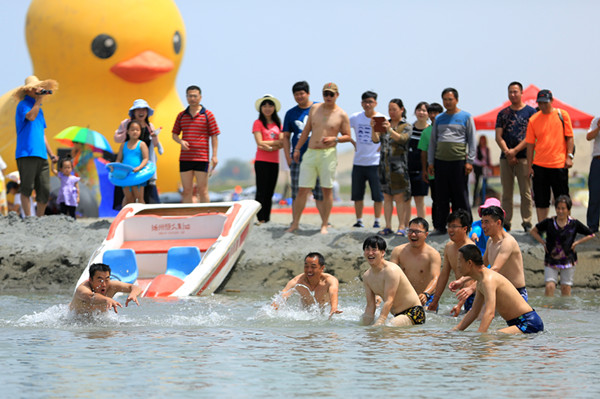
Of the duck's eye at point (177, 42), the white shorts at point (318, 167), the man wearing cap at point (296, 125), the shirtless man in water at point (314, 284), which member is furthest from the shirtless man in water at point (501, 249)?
the duck's eye at point (177, 42)

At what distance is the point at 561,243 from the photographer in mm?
11055

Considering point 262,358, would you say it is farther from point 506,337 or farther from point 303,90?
point 303,90

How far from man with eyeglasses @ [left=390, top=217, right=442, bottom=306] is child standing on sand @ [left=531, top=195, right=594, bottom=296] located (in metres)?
2.21

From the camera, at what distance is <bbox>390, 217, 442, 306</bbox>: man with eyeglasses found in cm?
941

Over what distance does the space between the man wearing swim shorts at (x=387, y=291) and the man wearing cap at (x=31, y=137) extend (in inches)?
234

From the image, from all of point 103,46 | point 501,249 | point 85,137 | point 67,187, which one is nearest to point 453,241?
point 501,249

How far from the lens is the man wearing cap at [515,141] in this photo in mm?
11805

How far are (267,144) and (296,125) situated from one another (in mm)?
590

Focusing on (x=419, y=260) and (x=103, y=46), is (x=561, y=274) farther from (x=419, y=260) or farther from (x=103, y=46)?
(x=103, y=46)

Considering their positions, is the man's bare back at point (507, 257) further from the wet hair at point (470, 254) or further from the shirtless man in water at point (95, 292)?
the shirtless man in water at point (95, 292)

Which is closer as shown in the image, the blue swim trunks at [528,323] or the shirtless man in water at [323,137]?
the blue swim trunks at [528,323]

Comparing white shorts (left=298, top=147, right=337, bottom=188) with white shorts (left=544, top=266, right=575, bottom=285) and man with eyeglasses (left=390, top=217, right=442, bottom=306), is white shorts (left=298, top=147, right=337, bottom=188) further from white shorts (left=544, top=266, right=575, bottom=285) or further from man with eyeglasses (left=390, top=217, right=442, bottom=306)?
white shorts (left=544, top=266, right=575, bottom=285)

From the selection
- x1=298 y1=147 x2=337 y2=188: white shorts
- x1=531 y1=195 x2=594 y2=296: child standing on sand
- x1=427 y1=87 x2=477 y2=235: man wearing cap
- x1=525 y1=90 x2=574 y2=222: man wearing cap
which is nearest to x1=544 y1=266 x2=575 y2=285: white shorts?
x1=531 y1=195 x2=594 y2=296: child standing on sand

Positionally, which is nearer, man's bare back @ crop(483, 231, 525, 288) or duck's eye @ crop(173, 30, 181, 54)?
man's bare back @ crop(483, 231, 525, 288)
